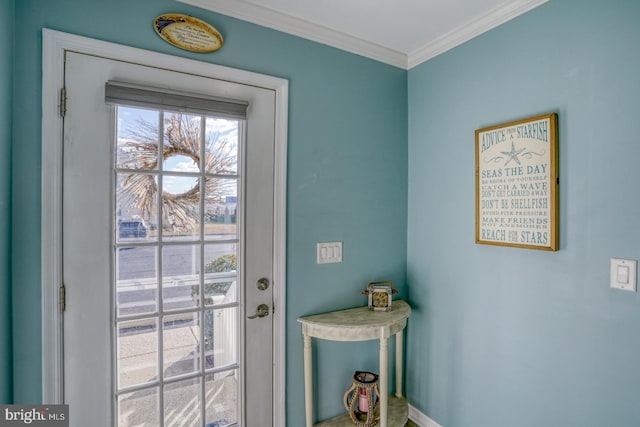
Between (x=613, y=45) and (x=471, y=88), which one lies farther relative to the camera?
(x=471, y=88)


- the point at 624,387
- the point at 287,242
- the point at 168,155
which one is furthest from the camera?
the point at 287,242

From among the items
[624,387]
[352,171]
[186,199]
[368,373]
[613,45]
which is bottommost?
[368,373]

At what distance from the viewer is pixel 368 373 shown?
1945 mm

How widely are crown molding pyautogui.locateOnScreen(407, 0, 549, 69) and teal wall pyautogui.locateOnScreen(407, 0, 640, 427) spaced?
42mm

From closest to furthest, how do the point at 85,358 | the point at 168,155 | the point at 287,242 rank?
the point at 85,358
the point at 168,155
the point at 287,242

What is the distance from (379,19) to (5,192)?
6.05ft

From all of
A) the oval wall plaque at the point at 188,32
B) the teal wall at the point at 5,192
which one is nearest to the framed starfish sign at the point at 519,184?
the oval wall plaque at the point at 188,32

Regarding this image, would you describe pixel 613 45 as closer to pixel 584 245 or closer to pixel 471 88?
pixel 471 88

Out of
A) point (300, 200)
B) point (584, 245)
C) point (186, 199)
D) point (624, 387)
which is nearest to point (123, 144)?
point (186, 199)

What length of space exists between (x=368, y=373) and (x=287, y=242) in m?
0.95

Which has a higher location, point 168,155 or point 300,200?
point 168,155

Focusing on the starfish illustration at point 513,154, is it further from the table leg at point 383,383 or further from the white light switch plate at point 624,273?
the table leg at point 383,383

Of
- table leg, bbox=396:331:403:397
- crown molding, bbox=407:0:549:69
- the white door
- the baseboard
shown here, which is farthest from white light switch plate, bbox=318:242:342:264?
crown molding, bbox=407:0:549:69

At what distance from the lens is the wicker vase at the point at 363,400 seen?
5.99 ft
